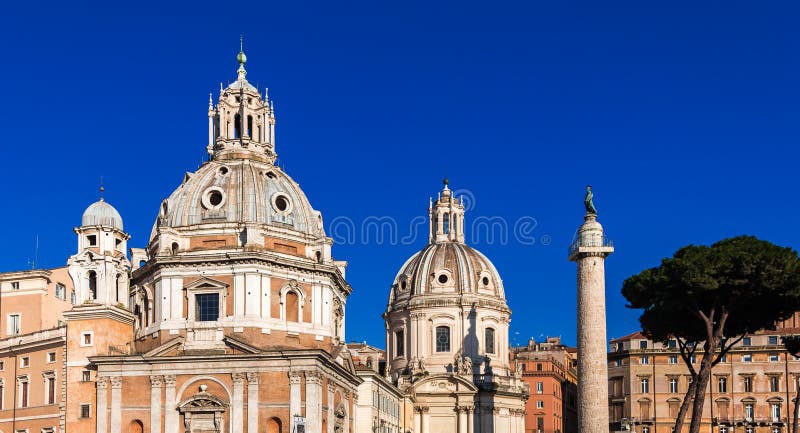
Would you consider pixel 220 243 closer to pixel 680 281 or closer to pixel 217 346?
pixel 217 346

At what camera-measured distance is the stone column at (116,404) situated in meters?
62.8

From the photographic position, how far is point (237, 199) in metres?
67.9

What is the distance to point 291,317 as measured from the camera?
66688 millimetres

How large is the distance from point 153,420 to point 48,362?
8033 mm

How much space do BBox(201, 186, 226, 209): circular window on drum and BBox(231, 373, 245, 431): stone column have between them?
33.6ft

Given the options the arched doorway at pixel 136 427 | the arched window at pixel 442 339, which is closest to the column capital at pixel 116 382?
the arched doorway at pixel 136 427

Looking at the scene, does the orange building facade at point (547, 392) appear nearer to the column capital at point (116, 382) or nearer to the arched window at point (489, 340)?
the arched window at point (489, 340)

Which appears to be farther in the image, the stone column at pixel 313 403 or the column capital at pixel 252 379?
the column capital at pixel 252 379

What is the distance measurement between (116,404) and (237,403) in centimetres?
618

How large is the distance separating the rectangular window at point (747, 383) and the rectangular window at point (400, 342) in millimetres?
26705

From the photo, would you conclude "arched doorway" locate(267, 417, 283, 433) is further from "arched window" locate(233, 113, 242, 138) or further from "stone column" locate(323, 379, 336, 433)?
"arched window" locate(233, 113, 242, 138)

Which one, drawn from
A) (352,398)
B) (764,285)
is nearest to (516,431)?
(352,398)

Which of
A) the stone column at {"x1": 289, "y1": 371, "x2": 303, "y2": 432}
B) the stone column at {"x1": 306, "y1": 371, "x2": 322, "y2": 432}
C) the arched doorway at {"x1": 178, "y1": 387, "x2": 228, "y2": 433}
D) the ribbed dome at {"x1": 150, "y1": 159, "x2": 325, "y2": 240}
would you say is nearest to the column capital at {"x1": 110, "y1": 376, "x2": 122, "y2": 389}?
the arched doorway at {"x1": 178, "y1": 387, "x2": 228, "y2": 433}

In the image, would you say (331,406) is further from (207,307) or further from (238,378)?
(207,307)
